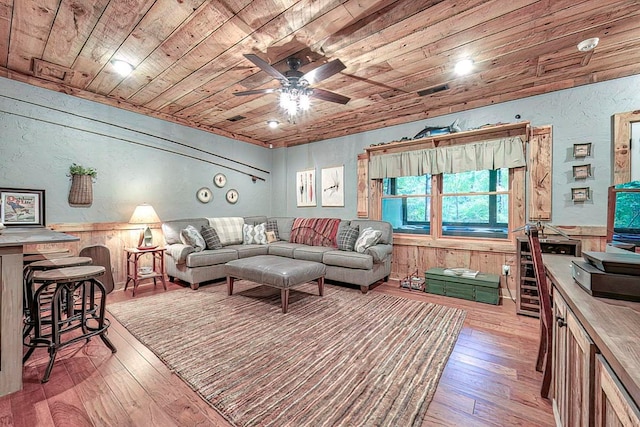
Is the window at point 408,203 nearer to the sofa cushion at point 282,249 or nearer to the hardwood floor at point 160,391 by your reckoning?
the sofa cushion at point 282,249

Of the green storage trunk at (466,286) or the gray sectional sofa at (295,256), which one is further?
the gray sectional sofa at (295,256)

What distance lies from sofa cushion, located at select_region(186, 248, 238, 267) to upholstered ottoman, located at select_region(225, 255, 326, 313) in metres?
0.64

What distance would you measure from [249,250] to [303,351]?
2.62 m

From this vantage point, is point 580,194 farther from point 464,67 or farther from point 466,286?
point 464,67

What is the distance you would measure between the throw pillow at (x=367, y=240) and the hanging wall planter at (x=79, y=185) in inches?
145

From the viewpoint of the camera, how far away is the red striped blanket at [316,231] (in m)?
4.81

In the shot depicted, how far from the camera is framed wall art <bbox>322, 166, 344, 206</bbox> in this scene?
514 centimetres

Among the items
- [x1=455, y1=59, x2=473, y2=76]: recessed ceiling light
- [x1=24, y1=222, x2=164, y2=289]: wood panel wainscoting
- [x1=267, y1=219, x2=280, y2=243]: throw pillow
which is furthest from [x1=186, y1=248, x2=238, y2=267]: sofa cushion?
[x1=455, y1=59, x2=473, y2=76]: recessed ceiling light

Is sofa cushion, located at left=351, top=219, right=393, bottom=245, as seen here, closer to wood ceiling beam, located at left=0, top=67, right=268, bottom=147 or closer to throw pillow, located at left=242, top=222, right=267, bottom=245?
throw pillow, located at left=242, top=222, right=267, bottom=245

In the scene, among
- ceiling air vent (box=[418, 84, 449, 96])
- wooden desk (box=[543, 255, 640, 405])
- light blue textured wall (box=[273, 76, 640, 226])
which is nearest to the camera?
wooden desk (box=[543, 255, 640, 405])

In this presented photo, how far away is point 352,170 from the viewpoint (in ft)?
16.4

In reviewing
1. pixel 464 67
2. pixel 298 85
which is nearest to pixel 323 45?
pixel 298 85

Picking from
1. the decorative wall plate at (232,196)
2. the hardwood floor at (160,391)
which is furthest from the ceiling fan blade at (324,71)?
the decorative wall plate at (232,196)

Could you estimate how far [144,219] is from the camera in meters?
3.84
